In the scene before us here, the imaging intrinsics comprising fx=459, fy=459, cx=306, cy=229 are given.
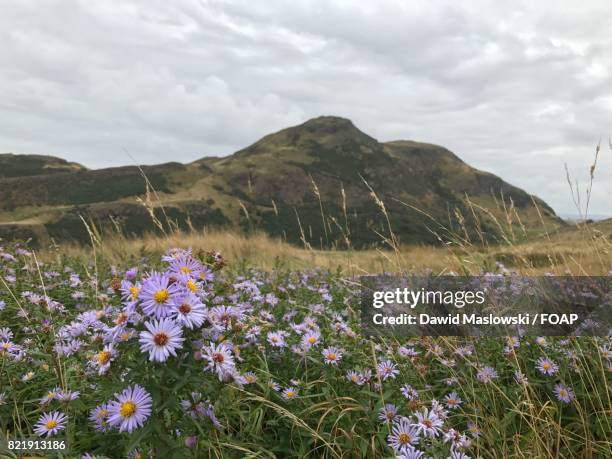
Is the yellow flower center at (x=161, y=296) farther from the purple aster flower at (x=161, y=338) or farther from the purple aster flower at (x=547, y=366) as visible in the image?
the purple aster flower at (x=547, y=366)

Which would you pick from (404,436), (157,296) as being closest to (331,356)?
(404,436)

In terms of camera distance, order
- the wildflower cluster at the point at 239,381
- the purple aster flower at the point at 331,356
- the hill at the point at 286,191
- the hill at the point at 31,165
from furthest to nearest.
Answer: the hill at the point at 31,165 < the hill at the point at 286,191 < the purple aster flower at the point at 331,356 < the wildflower cluster at the point at 239,381

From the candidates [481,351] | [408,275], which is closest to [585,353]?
[481,351]

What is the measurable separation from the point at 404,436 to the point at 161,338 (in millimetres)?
1147

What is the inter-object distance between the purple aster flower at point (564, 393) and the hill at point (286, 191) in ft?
53.0

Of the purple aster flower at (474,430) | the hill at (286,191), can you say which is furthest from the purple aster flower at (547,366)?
the hill at (286,191)

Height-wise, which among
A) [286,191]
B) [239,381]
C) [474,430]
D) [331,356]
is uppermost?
[286,191]

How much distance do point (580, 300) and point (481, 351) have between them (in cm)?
116

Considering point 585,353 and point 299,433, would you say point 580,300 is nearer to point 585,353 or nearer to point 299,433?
point 585,353

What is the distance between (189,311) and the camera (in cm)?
153

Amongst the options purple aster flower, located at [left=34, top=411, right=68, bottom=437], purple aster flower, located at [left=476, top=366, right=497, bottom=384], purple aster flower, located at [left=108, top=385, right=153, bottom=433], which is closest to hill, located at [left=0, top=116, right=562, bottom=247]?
purple aster flower, located at [left=476, top=366, right=497, bottom=384]

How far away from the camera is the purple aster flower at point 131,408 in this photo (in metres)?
1.48

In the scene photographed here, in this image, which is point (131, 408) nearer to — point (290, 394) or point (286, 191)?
point (290, 394)

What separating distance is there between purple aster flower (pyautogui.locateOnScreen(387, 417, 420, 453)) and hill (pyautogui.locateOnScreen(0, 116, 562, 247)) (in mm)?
16915
